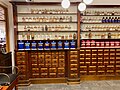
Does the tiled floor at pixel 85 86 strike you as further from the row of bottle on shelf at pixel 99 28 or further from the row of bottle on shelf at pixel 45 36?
the row of bottle on shelf at pixel 99 28

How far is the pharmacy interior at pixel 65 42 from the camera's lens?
5430mm

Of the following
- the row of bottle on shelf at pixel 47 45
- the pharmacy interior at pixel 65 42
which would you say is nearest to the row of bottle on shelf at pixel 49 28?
the pharmacy interior at pixel 65 42

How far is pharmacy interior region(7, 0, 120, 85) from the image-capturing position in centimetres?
543

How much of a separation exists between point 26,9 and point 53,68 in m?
2.13

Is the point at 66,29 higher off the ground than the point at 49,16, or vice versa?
the point at 49,16

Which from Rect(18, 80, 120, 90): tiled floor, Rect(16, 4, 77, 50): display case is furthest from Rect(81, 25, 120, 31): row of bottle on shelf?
Rect(18, 80, 120, 90): tiled floor

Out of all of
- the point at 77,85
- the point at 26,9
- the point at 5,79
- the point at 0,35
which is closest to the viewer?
the point at 5,79

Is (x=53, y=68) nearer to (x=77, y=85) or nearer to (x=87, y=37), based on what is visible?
(x=77, y=85)

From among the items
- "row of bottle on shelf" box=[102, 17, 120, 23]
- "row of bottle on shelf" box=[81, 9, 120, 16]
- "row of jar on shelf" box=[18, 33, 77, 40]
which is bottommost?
"row of jar on shelf" box=[18, 33, 77, 40]

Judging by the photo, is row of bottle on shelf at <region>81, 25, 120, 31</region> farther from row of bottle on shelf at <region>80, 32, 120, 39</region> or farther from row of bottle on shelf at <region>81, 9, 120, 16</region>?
row of bottle on shelf at <region>81, 9, 120, 16</region>

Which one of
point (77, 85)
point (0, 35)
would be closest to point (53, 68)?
point (77, 85)

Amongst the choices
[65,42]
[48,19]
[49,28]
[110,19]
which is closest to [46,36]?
[49,28]

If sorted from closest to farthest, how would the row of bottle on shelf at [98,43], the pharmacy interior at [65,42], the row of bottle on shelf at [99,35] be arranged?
the pharmacy interior at [65,42], the row of bottle on shelf at [98,43], the row of bottle on shelf at [99,35]

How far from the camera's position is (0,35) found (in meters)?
6.71
